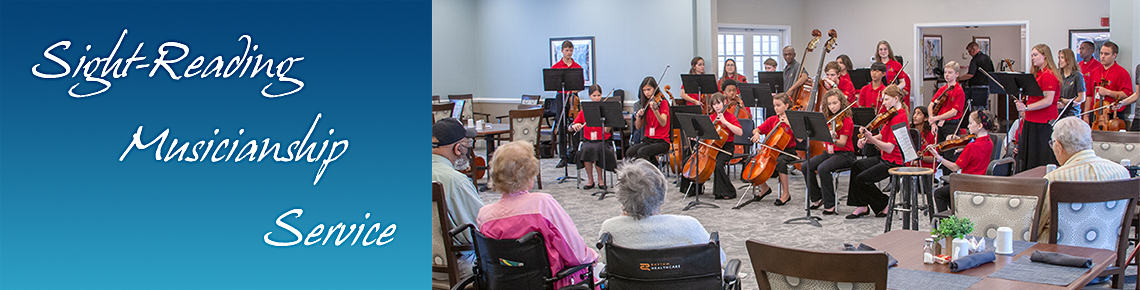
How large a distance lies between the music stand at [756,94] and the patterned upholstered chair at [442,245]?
5.40 m

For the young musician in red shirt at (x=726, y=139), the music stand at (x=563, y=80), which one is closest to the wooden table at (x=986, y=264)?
the young musician in red shirt at (x=726, y=139)

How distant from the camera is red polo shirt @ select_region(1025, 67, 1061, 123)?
6.95 metres

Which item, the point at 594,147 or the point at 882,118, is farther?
the point at 594,147

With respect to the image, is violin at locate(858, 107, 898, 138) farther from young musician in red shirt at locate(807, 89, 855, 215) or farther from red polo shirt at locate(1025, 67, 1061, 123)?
red polo shirt at locate(1025, 67, 1061, 123)

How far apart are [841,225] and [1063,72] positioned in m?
3.02

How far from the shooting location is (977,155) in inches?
223

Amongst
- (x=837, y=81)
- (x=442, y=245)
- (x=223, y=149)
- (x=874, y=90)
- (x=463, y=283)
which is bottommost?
(x=463, y=283)

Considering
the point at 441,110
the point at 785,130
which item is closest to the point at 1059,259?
the point at 785,130

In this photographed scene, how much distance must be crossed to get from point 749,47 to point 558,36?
2.65 meters

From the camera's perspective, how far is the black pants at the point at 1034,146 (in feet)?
23.6

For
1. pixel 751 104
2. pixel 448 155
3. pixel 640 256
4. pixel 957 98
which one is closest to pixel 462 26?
pixel 751 104

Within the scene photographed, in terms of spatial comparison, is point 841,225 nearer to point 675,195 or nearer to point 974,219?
point 675,195

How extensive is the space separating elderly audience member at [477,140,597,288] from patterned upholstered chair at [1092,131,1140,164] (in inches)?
137

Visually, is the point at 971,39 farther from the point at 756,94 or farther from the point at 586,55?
the point at 756,94
